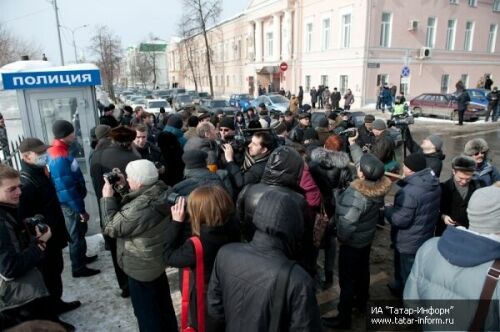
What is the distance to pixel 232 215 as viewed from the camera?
2.29 m

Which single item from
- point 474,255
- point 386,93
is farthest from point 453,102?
point 474,255

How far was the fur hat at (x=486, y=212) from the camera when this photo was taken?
1971mm

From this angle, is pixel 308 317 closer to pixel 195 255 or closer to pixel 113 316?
pixel 195 255

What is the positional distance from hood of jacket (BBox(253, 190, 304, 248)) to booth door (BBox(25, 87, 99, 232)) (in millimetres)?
4773

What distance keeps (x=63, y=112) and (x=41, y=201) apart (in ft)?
9.78

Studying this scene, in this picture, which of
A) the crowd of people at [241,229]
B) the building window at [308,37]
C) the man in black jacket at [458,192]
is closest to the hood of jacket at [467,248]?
the crowd of people at [241,229]

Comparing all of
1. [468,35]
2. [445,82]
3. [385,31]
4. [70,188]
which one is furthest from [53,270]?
[468,35]

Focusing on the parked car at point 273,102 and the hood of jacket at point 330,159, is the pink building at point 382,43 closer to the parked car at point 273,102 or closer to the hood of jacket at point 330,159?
the parked car at point 273,102

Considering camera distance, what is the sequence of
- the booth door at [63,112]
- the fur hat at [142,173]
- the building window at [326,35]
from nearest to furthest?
1. the fur hat at [142,173]
2. the booth door at [63,112]
3. the building window at [326,35]

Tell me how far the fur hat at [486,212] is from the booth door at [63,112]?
17.5 ft

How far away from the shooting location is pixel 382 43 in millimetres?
25109

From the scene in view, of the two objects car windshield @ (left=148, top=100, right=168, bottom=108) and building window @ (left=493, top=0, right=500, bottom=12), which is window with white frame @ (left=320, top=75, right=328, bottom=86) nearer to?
car windshield @ (left=148, top=100, right=168, bottom=108)

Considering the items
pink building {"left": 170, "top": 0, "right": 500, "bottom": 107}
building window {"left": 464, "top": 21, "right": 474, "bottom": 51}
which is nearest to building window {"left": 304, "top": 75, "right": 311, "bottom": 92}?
pink building {"left": 170, "top": 0, "right": 500, "bottom": 107}

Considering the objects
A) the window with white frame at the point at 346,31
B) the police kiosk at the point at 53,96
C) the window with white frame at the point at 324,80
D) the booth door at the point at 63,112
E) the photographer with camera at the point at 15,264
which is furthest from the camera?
the window with white frame at the point at 324,80
